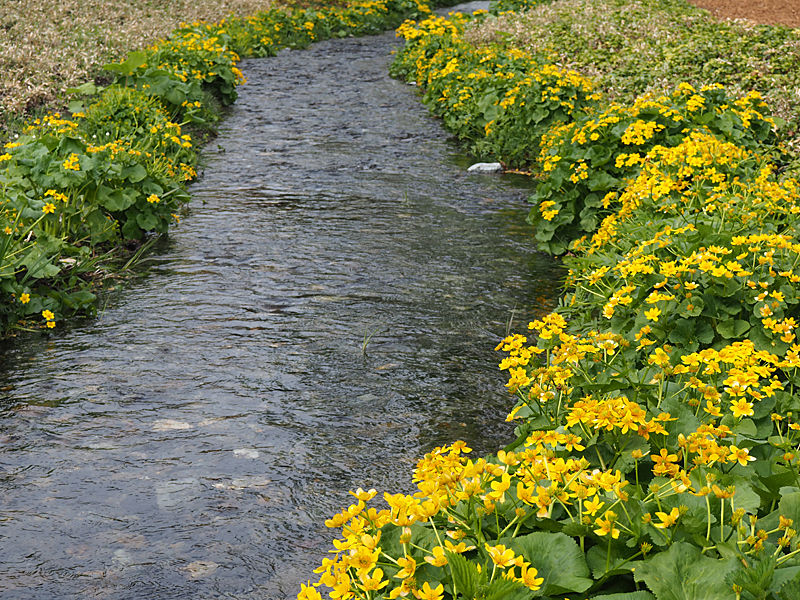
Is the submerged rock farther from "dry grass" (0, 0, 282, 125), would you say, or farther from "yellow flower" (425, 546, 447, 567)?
"yellow flower" (425, 546, 447, 567)

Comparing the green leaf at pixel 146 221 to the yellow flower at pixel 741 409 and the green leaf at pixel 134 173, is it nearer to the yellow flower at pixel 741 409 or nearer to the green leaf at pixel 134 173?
the green leaf at pixel 134 173

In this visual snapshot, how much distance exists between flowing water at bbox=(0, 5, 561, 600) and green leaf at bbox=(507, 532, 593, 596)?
130 centimetres

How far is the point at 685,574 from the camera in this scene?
189 centimetres

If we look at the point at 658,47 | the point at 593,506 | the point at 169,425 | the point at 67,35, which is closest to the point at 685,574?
the point at 593,506

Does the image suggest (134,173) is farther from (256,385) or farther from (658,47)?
(658,47)

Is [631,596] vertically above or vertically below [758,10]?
above

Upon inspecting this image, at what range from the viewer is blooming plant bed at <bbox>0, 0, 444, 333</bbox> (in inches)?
206

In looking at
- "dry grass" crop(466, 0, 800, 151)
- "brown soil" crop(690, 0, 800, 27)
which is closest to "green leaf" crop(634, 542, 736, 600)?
"dry grass" crop(466, 0, 800, 151)

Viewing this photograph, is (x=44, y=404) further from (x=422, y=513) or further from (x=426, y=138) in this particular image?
(x=426, y=138)

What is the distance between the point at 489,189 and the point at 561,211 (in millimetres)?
1991

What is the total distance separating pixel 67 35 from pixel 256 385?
1142 cm

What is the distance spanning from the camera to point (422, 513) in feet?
6.42

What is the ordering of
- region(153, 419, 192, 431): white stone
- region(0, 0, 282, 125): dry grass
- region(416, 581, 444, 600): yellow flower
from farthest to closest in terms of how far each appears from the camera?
1. region(0, 0, 282, 125): dry grass
2. region(153, 419, 192, 431): white stone
3. region(416, 581, 444, 600): yellow flower

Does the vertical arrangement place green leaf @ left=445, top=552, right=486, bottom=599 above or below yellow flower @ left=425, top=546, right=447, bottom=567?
below
